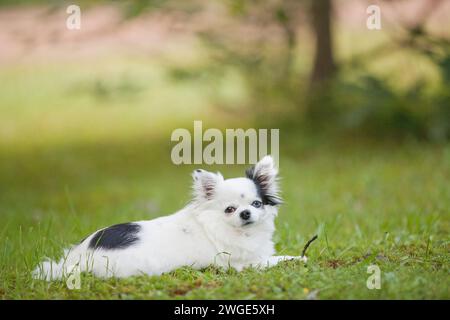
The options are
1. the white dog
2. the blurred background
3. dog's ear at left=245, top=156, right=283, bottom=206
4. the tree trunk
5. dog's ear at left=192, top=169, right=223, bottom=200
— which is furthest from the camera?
the tree trunk

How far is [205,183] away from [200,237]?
42 centimetres

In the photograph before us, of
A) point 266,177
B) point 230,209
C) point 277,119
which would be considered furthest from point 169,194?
point 230,209

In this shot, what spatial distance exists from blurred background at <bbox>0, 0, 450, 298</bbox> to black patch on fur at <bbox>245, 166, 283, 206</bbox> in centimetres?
165

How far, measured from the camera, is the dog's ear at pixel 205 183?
204 inches

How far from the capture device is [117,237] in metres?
4.96

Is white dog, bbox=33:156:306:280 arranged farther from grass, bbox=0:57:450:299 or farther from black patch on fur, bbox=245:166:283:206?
grass, bbox=0:57:450:299

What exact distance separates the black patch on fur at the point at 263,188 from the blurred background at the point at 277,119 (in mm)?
1655

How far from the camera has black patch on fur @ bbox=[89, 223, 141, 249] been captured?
491cm

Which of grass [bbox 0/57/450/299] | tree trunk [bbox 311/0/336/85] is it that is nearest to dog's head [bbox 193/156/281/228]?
grass [bbox 0/57/450/299]

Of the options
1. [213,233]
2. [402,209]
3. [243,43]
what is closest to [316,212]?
[402,209]

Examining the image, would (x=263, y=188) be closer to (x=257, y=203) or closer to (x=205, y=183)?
(x=257, y=203)

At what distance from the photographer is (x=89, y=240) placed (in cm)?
508

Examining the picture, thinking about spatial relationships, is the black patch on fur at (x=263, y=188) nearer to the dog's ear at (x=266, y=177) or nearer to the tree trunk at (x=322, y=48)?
the dog's ear at (x=266, y=177)
